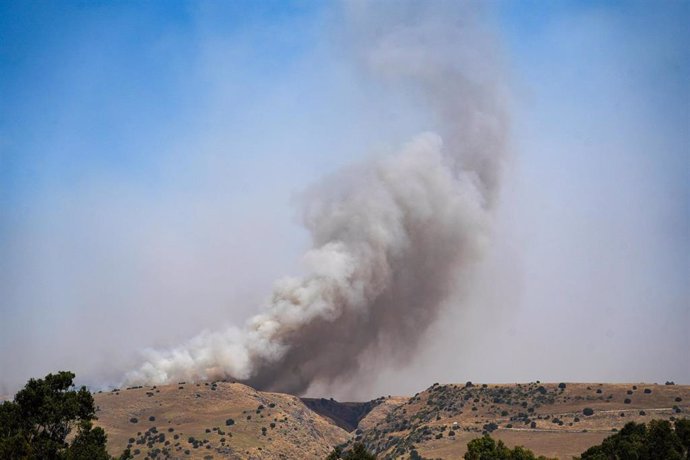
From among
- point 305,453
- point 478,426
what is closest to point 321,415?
point 305,453

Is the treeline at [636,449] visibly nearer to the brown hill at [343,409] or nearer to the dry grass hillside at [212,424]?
the dry grass hillside at [212,424]

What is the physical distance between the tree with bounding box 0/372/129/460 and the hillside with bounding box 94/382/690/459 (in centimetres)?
4795

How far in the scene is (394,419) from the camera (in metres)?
128

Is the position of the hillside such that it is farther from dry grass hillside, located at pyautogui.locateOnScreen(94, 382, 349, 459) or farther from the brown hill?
the brown hill

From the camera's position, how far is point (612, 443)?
58344 mm

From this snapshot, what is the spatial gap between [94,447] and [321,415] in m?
99.0

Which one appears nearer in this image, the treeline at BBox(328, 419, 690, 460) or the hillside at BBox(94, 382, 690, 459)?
the treeline at BBox(328, 419, 690, 460)

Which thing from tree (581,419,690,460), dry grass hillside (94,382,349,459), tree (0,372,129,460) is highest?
dry grass hillside (94,382,349,459)

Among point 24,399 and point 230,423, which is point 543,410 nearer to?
point 230,423

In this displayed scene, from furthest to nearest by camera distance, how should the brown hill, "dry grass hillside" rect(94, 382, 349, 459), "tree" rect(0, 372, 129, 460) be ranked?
the brown hill → "dry grass hillside" rect(94, 382, 349, 459) → "tree" rect(0, 372, 129, 460)

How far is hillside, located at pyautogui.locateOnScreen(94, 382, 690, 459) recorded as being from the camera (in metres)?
96.2

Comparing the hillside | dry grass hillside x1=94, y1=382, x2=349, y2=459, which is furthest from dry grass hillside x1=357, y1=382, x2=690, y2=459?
dry grass hillside x1=94, y1=382, x2=349, y2=459

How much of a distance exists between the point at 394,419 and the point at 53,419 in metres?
88.7

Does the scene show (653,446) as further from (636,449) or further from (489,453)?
(489,453)
